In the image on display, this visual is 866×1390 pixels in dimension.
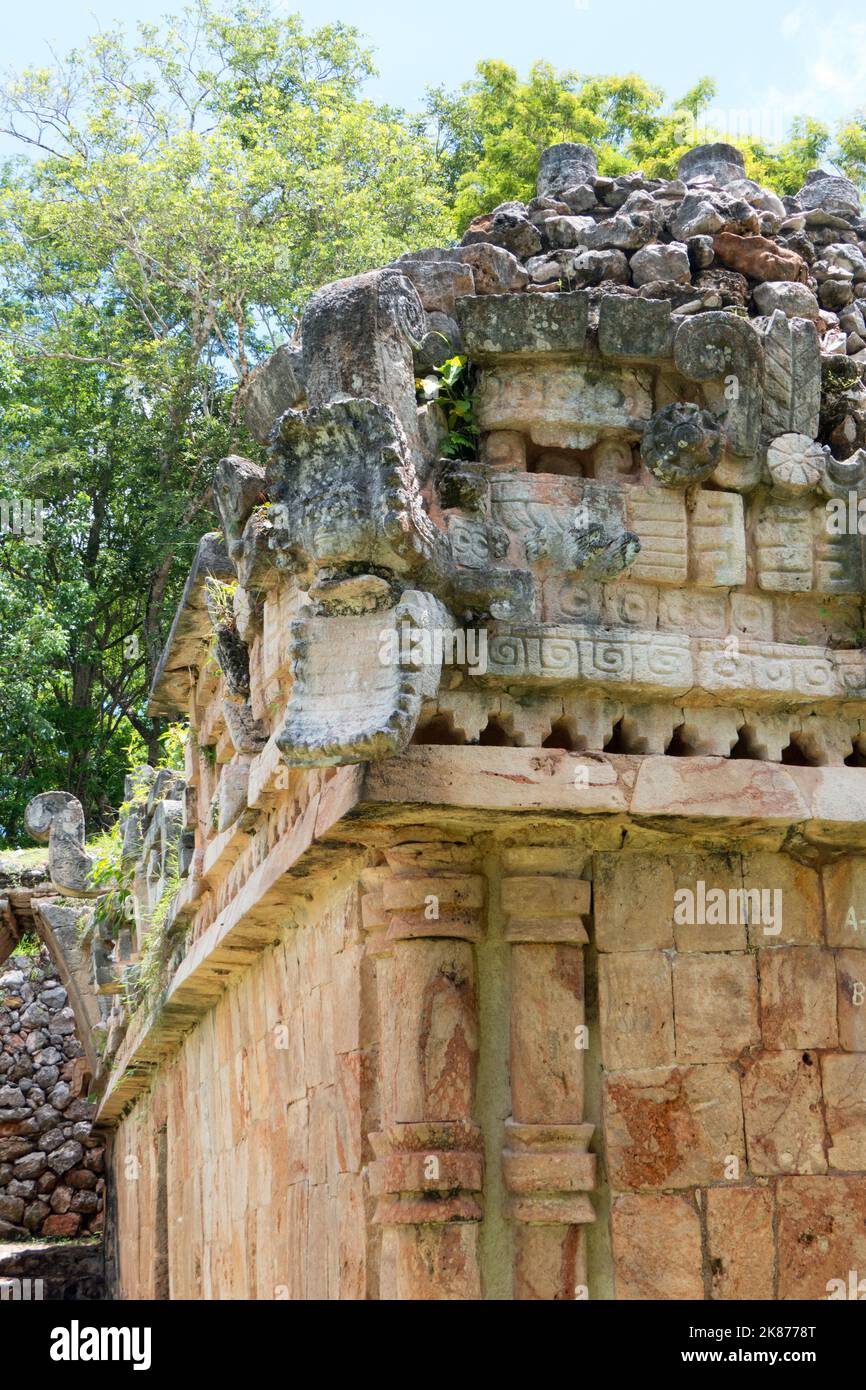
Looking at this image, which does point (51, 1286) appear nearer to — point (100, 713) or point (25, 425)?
point (100, 713)

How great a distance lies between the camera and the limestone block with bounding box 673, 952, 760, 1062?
4688 mm

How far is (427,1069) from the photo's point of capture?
180 inches

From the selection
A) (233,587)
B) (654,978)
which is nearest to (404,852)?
(654,978)

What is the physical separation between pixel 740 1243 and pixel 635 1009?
72cm

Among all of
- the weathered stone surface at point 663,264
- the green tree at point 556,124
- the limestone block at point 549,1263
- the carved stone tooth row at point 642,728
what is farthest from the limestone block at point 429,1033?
the green tree at point 556,124

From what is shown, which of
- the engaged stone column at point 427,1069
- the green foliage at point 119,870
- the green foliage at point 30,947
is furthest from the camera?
the green foliage at point 30,947

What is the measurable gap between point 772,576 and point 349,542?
1462 millimetres

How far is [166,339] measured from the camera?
20.9 meters

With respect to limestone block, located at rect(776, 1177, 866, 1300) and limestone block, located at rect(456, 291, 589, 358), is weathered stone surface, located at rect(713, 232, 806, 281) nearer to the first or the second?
limestone block, located at rect(456, 291, 589, 358)

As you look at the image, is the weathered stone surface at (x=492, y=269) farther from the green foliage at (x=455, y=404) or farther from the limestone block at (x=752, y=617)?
the limestone block at (x=752, y=617)

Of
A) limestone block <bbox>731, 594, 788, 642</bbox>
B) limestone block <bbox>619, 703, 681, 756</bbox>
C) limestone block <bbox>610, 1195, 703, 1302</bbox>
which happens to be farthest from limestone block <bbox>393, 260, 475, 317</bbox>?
limestone block <bbox>610, 1195, 703, 1302</bbox>

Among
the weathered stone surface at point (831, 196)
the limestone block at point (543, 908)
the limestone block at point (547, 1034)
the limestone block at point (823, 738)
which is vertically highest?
the weathered stone surface at point (831, 196)

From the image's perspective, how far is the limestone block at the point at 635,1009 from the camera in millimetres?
4660

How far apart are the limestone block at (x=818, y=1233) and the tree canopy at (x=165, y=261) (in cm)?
1560
